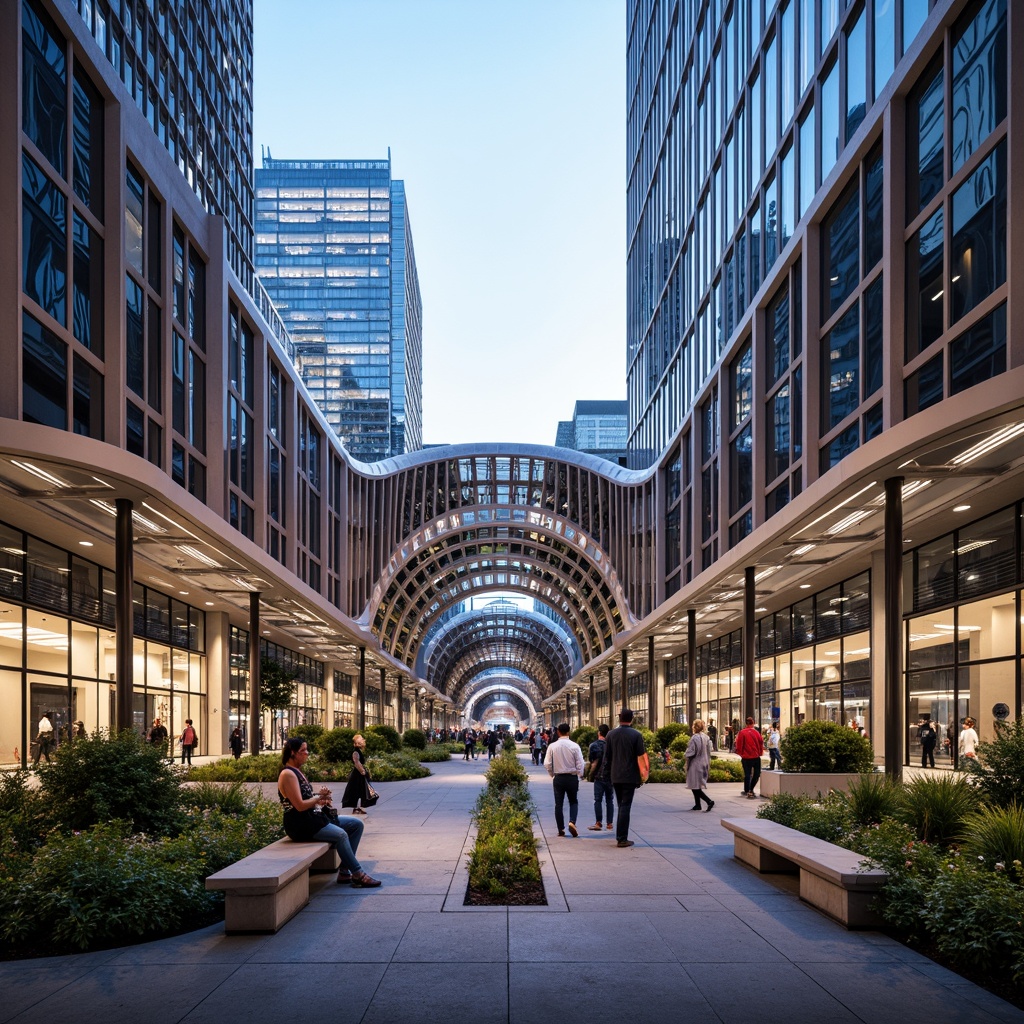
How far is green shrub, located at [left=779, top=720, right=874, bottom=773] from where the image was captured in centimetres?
1716

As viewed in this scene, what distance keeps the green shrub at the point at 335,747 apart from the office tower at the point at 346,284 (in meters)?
133

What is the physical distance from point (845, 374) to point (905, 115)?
4980mm

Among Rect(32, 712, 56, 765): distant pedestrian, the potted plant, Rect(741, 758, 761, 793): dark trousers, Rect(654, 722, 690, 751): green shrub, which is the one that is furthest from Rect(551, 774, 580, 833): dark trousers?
Rect(654, 722, 690, 751): green shrub

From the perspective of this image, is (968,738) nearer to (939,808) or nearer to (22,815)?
(939,808)

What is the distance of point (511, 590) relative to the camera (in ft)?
273

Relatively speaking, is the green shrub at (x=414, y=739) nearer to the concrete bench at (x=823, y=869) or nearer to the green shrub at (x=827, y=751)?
the green shrub at (x=827, y=751)

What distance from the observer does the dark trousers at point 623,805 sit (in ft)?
43.7

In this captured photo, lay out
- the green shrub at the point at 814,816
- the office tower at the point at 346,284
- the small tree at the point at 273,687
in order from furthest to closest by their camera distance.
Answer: the office tower at the point at 346,284
the small tree at the point at 273,687
the green shrub at the point at 814,816

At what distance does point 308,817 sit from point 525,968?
12.0 feet

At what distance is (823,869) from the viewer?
28.2 feet

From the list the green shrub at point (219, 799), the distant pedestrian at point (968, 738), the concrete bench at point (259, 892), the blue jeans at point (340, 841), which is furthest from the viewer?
the distant pedestrian at point (968, 738)

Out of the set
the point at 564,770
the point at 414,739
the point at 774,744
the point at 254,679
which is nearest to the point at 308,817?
the point at 564,770

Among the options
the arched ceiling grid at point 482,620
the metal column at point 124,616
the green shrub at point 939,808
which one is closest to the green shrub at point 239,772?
the metal column at point 124,616

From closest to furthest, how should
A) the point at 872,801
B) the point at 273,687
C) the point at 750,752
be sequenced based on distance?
the point at 872,801, the point at 750,752, the point at 273,687
